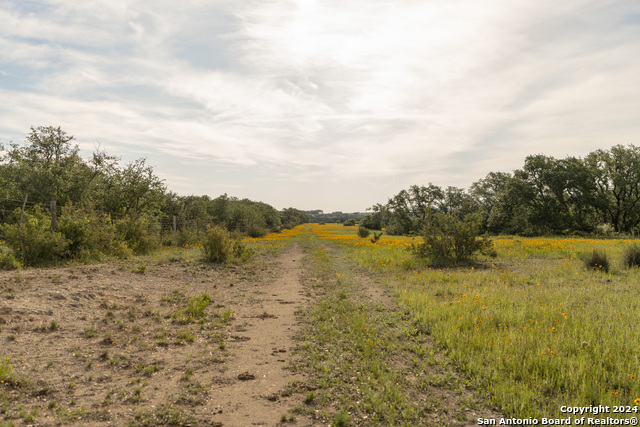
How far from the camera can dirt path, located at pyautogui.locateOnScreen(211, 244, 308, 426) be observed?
3742mm

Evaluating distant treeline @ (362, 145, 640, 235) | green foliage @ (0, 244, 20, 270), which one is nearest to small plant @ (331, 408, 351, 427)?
green foliage @ (0, 244, 20, 270)

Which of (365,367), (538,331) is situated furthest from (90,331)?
(538,331)

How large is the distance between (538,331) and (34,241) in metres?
14.3

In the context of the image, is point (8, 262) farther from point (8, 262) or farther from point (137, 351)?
point (137, 351)

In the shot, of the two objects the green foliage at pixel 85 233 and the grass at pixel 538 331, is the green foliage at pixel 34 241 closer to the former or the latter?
the green foliage at pixel 85 233

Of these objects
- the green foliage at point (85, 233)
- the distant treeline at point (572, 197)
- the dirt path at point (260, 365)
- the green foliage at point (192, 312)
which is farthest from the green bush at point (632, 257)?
the distant treeline at point (572, 197)

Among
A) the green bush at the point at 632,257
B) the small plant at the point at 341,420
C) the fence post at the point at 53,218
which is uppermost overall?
the fence post at the point at 53,218

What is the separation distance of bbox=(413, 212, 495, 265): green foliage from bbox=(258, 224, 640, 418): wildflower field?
3.60 meters

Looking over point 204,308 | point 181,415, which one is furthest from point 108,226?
point 181,415

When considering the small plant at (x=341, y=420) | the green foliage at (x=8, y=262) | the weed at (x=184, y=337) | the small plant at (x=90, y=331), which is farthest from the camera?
the green foliage at (x=8, y=262)

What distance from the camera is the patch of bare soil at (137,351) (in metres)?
3.66

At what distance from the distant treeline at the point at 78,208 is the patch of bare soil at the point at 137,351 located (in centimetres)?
213

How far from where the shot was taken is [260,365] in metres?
5.08

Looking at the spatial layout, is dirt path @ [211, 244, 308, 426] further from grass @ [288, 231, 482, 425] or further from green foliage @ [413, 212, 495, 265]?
green foliage @ [413, 212, 495, 265]
